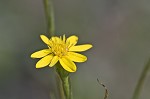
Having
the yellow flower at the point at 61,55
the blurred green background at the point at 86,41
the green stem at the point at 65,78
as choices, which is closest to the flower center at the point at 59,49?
the yellow flower at the point at 61,55

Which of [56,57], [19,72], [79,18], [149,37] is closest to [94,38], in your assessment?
[79,18]

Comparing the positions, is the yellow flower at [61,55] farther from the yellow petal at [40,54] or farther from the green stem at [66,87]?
the green stem at [66,87]

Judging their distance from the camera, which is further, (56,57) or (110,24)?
(110,24)

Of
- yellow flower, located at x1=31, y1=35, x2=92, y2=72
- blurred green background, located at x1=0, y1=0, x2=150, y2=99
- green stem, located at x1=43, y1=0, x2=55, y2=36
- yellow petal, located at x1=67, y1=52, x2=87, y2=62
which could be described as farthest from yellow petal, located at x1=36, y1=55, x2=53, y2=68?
blurred green background, located at x1=0, y1=0, x2=150, y2=99

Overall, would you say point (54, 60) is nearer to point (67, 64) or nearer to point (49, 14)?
point (67, 64)

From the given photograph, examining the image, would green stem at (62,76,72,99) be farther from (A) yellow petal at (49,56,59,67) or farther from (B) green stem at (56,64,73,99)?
(A) yellow petal at (49,56,59,67)

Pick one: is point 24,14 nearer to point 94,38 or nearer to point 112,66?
point 94,38
